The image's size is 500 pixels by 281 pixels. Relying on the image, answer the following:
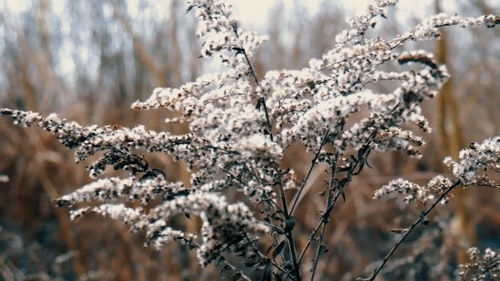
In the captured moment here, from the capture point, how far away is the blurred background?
4.90m

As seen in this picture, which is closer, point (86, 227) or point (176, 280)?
point (176, 280)

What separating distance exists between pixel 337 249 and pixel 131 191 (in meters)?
5.15

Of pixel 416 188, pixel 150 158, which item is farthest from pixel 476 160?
pixel 150 158

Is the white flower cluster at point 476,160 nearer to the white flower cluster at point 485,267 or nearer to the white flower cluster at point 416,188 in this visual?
the white flower cluster at point 416,188

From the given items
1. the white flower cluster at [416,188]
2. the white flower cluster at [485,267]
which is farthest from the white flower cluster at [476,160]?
the white flower cluster at [485,267]

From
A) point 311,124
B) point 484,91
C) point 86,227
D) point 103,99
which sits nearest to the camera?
point 311,124

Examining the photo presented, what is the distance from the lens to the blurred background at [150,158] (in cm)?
490

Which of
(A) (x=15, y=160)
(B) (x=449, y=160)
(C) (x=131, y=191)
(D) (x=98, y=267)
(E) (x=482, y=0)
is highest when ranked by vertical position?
(E) (x=482, y=0)

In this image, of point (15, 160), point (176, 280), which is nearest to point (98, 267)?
point (176, 280)

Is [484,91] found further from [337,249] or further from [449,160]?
[449,160]

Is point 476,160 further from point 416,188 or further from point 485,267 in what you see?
point 485,267

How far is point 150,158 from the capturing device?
6.23 meters

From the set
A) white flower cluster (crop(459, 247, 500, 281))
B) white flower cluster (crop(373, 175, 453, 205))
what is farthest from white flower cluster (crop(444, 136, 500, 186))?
white flower cluster (crop(459, 247, 500, 281))

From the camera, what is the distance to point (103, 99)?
9.71 meters
